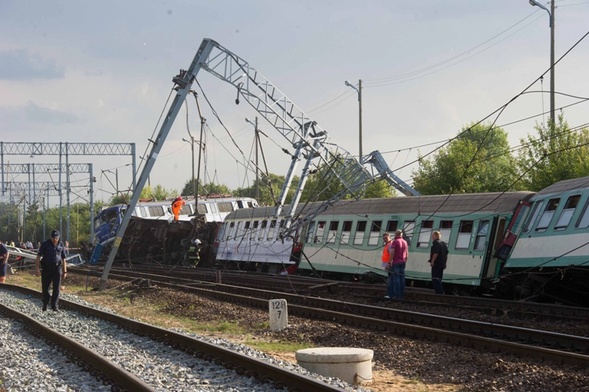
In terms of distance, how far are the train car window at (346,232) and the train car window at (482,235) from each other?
743 cm

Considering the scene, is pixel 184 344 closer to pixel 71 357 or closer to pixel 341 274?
pixel 71 357

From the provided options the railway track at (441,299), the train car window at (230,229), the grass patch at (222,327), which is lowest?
the grass patch at (222,327)

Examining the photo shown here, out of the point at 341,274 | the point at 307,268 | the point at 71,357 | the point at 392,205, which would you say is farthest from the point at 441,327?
the point at 307,268

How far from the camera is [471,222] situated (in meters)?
23.8

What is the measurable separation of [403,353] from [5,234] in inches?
5481

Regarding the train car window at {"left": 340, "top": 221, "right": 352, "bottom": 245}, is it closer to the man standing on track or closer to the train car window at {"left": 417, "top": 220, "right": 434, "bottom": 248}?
the train car window at {"left": 417, "top": 220, "right": 434, "bottom": 248}

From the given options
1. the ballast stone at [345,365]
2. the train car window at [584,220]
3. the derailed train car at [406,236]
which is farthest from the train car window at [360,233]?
the ballast stone at [345,365]

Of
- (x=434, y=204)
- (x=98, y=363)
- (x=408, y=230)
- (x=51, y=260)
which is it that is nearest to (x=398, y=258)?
(x=434, y=204)

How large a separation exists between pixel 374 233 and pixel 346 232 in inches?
84.4

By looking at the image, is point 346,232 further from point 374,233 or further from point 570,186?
point 570,186

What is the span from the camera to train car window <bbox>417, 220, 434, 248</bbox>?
25.6 metres

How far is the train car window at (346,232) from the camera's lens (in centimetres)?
3031

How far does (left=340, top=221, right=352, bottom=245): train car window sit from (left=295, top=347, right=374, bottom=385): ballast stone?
64.1 ft

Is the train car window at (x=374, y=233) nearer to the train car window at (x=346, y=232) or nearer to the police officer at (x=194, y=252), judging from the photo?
the train car window at (x=346, y=232)
